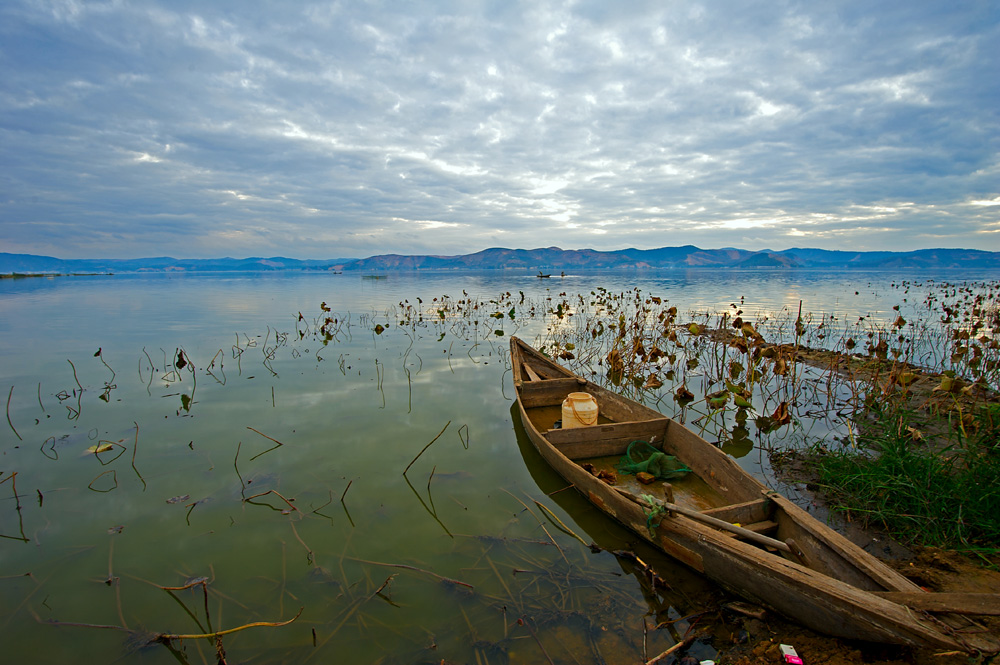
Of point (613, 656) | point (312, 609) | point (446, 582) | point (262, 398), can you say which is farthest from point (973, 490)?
point (262, 398)

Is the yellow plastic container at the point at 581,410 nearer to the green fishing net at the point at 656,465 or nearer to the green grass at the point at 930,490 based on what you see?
the green fishing net at the point at 656,465

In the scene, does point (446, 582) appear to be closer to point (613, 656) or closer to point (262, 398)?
point (613, 656)

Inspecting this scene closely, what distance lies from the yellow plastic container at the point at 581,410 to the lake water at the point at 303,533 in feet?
3.37

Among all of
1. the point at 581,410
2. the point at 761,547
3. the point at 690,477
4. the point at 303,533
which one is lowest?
the point at 303,533

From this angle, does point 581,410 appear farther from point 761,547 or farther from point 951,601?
point 951,601

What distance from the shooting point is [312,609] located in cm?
381

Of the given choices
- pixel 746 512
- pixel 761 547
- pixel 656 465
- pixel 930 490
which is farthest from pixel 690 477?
pixel 930 490

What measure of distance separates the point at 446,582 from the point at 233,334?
15.2 m

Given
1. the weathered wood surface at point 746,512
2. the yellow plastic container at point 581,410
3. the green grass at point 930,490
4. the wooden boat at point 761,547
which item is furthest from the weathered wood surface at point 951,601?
the yellow plastic container at point 581,410

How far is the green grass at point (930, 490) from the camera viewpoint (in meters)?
4.07

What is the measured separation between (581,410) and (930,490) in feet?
13.1

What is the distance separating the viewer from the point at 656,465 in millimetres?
5676

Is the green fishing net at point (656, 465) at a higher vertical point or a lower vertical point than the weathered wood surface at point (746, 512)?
lower

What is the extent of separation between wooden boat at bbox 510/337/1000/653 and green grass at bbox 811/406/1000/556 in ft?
4.27
